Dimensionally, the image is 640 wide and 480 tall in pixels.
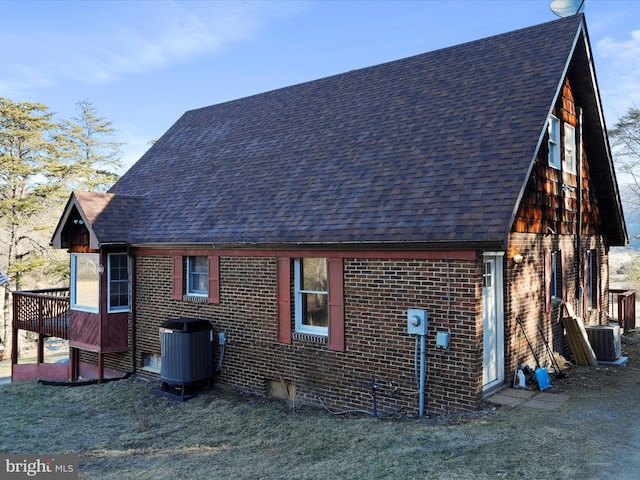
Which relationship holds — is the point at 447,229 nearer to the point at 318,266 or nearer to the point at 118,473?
the point at 318,266

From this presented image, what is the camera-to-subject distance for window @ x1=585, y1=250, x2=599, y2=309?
1402 centimetres

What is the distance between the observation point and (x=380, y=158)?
34.7ft

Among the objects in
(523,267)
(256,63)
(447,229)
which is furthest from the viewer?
(256,63)

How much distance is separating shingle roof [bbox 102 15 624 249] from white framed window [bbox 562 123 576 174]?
214cm

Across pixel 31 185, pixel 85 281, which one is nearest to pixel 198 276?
pixel 85 281

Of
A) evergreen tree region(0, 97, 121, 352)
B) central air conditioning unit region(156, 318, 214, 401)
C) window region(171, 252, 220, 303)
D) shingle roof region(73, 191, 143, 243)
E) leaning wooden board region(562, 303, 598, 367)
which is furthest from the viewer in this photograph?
evergreen tree region(0, 97, 121, 352)

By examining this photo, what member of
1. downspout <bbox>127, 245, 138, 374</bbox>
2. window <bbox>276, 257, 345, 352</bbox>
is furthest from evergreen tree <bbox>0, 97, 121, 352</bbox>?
window <bbox>276, 257, 345, 352</bbox>

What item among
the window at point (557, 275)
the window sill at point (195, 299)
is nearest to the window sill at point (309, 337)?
the window sill at point (195, 299)

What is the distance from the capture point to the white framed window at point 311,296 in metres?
9.98

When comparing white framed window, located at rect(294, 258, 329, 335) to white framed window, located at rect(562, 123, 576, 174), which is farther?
white framed window, located at rect(562, 123, 576, 174)

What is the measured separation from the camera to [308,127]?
13484 millimetres

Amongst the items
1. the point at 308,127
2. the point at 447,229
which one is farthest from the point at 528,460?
the point at 308,127

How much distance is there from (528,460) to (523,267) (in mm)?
4679

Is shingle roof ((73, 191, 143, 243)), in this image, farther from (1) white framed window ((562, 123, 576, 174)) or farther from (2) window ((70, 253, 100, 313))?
(1) white framed window ((562, 123, 576, 174))
